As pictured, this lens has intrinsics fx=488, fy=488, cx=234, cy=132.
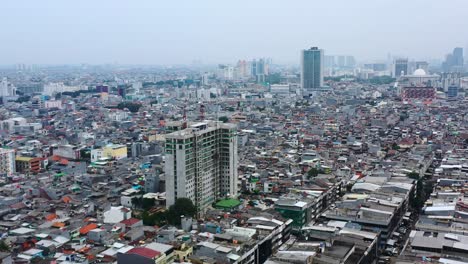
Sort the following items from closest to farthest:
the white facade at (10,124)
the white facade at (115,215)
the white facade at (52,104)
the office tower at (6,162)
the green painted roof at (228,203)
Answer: the white facade at (115,215)
the green painted roof at (228,203)
the office tower at (6,162)
the white facade at (10,124)
the white facade at (52,104)

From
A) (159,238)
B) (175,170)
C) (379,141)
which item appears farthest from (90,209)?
(379,141)

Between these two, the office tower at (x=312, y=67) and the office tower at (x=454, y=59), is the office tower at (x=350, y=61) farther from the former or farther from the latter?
the office tower at (x=312, y=67)

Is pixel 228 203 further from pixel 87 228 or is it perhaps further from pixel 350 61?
pixel 350 61

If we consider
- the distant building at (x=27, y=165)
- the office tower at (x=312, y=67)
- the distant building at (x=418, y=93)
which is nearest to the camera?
the distant building at (x=27, y=165)

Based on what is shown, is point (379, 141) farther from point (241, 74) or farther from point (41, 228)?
point (241, 74)

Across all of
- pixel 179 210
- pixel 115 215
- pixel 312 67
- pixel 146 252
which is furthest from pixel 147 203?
pixel 312 67

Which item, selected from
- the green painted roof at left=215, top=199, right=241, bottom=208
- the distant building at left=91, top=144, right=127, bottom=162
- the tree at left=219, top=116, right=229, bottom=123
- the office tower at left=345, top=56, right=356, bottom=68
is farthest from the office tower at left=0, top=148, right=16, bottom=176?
the office tower at left=345, top=56, right=356, bottom=68

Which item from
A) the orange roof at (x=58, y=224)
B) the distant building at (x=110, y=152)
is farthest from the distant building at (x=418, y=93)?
the orange roof at (x=58, y=224)
